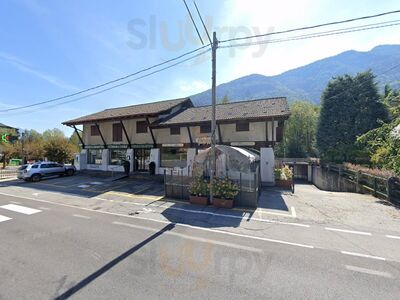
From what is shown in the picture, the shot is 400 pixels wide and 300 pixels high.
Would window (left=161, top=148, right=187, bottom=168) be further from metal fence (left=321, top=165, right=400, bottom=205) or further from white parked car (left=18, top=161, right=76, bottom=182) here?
metal fence (left=321, top=165, right=400, bottom=205)

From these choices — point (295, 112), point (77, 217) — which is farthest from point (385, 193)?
point (295, 112)

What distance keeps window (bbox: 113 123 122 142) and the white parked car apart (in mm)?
5669

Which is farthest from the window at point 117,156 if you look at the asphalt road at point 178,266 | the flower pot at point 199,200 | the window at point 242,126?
the asphalt road at point 178,266

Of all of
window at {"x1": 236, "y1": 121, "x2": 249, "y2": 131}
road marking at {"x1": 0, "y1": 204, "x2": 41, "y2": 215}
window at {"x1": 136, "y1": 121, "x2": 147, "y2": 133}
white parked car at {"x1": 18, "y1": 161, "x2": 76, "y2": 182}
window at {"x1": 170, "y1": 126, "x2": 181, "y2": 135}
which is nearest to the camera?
road marking at {"x1": 0, "y1": 204, "x2": 41, "y2": 215}

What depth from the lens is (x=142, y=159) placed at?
72.7 ft

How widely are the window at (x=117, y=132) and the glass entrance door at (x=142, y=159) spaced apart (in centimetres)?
260

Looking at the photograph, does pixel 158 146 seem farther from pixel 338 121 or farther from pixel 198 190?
pixel 338 121

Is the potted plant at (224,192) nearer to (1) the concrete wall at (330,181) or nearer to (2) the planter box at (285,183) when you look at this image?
(2) the planter box at (285,183)

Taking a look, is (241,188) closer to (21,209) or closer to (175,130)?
(21,209)

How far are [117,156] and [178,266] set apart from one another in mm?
20864

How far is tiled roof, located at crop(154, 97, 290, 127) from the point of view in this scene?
16.1m

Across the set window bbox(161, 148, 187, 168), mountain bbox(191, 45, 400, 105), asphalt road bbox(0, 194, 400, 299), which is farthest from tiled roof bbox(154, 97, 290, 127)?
mountain bbox(191, 45, 400, 105)

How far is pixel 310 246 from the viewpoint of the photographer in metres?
5.67

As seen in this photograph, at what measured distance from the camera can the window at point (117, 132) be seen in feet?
75.8
